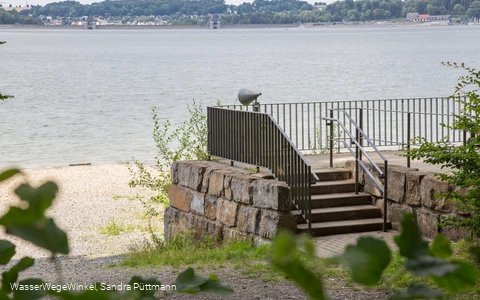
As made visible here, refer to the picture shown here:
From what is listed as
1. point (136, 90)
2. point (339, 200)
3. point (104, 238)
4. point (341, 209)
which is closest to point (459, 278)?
point (341, 209)

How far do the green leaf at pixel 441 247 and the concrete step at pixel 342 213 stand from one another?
10.2 m

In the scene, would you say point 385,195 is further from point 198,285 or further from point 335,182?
point 198,285

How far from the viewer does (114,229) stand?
16.5m

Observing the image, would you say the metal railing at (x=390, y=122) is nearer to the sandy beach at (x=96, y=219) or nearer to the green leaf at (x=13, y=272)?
the sandy beach at (x=96, y=219)

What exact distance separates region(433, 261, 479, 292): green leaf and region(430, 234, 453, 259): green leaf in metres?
0.04

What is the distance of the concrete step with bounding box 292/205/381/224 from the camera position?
1118 cm

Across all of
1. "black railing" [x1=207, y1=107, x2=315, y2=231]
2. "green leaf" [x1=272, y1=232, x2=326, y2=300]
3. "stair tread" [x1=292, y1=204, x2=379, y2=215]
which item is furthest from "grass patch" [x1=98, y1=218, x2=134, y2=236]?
"green leaf" [x1=272, y1=232, x2=326, y2=300]

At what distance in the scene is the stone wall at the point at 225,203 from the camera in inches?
406

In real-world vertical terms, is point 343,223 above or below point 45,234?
below

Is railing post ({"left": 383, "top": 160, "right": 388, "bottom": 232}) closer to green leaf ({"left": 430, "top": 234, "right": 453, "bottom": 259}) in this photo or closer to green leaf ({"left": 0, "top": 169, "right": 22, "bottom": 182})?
green leaf ({"left": 430, "top": 234, "right": 453, "bottom": 259})

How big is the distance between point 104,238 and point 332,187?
574 cm

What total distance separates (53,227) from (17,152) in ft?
112

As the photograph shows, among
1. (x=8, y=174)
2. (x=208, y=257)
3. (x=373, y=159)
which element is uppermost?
(x=8, y=174)

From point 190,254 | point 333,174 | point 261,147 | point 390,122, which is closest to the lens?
point 190,254
